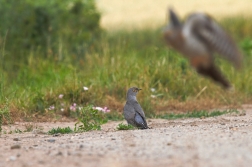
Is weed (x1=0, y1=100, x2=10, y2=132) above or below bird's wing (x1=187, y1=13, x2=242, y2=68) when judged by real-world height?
below

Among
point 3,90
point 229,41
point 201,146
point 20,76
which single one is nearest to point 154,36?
point 20,76

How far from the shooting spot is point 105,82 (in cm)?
1406

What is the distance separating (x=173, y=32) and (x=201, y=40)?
0.35 m

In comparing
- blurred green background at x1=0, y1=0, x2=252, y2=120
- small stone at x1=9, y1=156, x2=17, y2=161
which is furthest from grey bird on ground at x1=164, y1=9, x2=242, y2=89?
small stone at x1=9, y1=156, x2=17, y2=161

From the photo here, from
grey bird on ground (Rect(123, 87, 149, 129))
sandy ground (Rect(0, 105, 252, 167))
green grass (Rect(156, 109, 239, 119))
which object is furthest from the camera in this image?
green grass (Rect(156, 109, 239, 119))

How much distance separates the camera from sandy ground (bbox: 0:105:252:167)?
7184 mm

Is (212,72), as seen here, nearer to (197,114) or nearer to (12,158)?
(12,158)

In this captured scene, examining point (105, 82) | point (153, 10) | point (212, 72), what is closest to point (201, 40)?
point (212, 72)

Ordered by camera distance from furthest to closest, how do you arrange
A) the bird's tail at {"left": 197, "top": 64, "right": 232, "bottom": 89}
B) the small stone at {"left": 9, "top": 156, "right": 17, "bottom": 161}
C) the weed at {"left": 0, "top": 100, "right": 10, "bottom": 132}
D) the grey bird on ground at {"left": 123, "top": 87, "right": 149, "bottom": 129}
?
the weed at {"left": 0, "top": 100, "right": 10, "bottom": 132} < the grey bird on ground at {"left": 123, "top": 87, "right": 149, "bottom": 129} < the bird's tail at {"left": 197, "top": 64, "right": 232, "bottom": 89} < the small stone at {"left": 9, "top": 156, "right": 17, "bottom": 161}

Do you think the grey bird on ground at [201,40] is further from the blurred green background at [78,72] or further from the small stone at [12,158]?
the small stone at [12,158]

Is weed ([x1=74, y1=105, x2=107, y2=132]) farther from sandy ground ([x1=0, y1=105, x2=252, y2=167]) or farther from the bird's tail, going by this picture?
the bird's tail

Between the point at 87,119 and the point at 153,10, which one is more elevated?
the point at 153,10

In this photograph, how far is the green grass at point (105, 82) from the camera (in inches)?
505

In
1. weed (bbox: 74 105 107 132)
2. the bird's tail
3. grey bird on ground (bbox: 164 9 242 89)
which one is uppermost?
grey bird on ground (bbox: 164 9 242 89)
